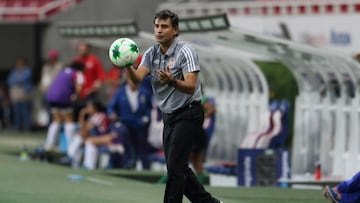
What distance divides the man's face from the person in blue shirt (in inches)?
371

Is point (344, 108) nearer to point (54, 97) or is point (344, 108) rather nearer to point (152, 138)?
point (152, 138)

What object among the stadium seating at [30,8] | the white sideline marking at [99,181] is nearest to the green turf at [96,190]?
the white sideline marking at [99,181]

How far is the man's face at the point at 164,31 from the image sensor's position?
1273cm

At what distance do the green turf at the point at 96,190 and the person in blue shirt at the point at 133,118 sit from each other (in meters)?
1.49

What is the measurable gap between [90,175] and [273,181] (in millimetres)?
2576

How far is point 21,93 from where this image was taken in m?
33.8

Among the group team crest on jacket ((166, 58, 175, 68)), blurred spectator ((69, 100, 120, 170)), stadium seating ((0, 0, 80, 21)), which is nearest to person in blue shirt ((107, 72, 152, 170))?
blurred spectator ((69, 100, 120, 170))

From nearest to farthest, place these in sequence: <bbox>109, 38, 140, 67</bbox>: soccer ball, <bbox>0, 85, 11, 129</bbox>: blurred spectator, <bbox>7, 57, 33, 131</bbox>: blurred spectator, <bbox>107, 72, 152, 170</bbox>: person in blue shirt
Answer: <bbox>109, 38, 140, 67</bbox>: soccer ball < <bbox>107, 72, 152, 170</bbox>: person in blue shirt < <bbox>7, 57, 33, 131</bbox>: blurred spectator < <bbox>0, 85, 11, 129</bbox>: blurred spectator

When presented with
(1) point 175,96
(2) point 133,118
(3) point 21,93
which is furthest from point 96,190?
(3) point 21,93

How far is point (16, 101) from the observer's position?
33906 mm

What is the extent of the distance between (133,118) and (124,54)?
9.74 meters

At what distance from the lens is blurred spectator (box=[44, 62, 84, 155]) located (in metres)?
25.0

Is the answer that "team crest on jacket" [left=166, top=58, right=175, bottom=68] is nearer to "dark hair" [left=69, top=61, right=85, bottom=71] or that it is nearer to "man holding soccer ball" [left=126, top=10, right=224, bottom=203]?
"man holding soccer ball" [left=126, top=10, right=224, bottom=203]

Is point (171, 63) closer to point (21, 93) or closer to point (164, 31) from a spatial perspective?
point (164, 31)
